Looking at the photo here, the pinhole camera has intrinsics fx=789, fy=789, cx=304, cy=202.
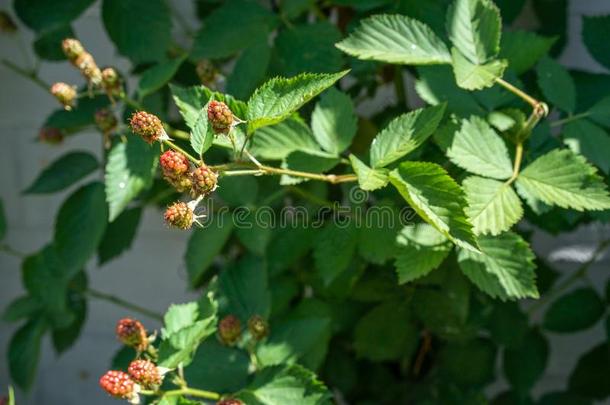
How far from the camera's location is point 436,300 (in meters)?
1.25

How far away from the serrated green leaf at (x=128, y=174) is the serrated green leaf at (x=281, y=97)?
1.02 feet

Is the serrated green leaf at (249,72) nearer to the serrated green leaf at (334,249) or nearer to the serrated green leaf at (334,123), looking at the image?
the serrated green leaf at (334,123)

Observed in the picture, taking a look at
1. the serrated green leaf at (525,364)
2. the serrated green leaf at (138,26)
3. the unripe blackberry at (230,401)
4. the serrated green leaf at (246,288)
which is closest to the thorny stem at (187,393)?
the unripe blackberry at (230,401)

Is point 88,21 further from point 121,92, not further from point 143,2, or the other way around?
point 121,92

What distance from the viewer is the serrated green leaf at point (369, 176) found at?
0.84 meters

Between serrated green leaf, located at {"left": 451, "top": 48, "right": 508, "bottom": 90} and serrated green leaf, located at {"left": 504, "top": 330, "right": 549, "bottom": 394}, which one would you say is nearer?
serrated green leaf, located at {"left": 451, "top": 48, "right": 508, "bottom": 90}

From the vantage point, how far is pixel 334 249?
3.62 feet

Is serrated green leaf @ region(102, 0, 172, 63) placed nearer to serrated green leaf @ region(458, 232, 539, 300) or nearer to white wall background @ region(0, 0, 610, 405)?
white wall background @ region(0, 0, 610, 405)

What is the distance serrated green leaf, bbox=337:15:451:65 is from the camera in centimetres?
96

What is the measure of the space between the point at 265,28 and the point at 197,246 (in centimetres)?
35

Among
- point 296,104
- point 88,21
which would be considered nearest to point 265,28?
point 296,104

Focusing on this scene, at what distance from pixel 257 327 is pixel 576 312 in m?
0.69

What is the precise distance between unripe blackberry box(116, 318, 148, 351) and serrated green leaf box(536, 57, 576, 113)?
61 centimetres

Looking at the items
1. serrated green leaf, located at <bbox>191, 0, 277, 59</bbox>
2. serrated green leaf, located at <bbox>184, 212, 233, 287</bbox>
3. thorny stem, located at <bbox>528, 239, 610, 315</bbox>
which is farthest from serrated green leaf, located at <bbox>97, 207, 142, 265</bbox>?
thorny stem, located at <bbox>528, 239, 610, 315</bbox>
